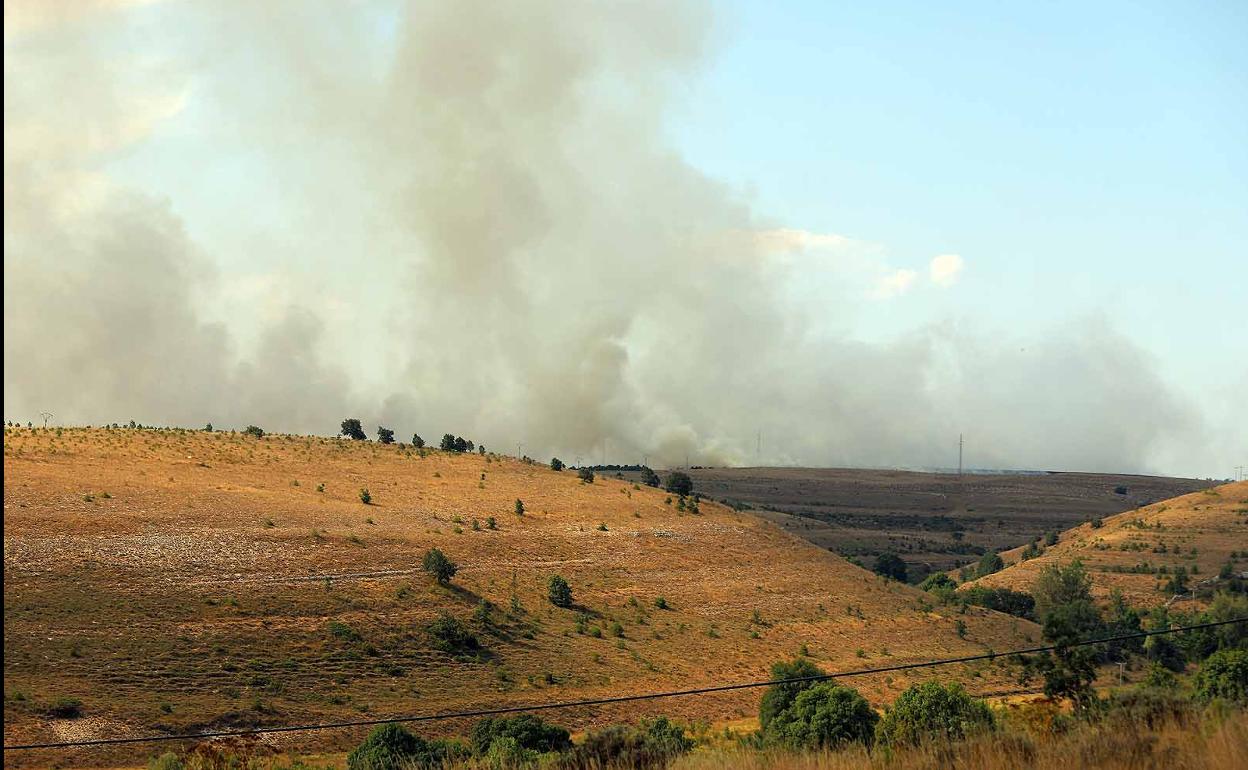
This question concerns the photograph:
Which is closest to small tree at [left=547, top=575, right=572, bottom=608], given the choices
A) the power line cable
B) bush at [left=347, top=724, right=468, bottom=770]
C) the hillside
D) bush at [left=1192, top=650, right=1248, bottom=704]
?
the hillside

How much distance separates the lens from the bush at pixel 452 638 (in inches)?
3354

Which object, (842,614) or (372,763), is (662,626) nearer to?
(842,614)

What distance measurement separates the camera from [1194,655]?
117562mm

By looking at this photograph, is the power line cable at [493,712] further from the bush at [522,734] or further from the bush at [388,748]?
the bush at [388,748]

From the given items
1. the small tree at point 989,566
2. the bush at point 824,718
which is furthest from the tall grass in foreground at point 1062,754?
the small tree at point 989,566

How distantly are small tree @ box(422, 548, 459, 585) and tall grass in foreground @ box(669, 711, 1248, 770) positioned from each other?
77.4 m

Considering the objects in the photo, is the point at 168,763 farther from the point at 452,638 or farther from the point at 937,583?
the point at 937,583

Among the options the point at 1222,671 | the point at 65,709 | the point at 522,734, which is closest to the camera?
the point at 522,734

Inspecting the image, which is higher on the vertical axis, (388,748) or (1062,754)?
(1062,754)

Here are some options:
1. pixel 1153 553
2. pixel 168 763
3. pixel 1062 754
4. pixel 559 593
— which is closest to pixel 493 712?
pixel 1062 754

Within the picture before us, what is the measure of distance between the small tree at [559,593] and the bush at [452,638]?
12.8m

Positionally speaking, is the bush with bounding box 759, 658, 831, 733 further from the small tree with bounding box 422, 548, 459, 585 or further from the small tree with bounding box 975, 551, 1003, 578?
the small tree with bounding box 975, 551, 1003, 578

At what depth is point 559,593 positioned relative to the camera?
99.5 metres

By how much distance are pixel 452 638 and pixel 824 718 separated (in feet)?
105
